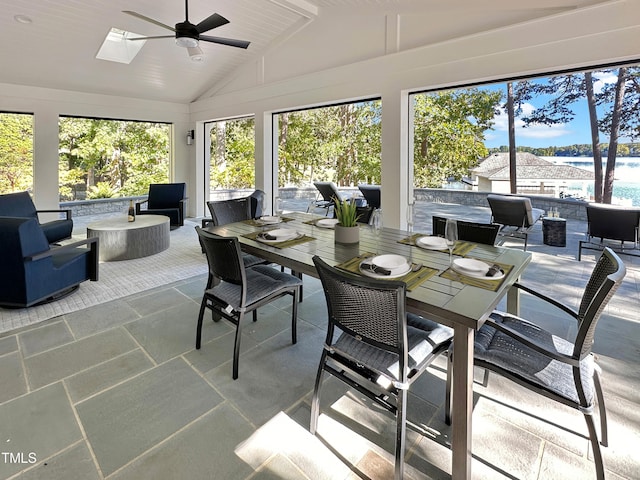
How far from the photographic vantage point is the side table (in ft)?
18.2

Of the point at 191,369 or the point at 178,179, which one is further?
the point at 178,179

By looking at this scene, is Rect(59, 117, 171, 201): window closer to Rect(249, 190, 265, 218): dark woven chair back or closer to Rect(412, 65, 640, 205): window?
Rect(249, 190, 265, 218): dark woven chair back

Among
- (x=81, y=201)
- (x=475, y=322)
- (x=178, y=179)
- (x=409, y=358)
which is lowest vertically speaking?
(x=409, y=358)

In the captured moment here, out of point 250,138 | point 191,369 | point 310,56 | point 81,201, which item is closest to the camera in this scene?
point 191,369

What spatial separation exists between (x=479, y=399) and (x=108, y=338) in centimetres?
264

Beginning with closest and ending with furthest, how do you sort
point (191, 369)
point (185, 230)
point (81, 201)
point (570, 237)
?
point (191, 369)
point (570, 237)
point (185, 230)
point (81, 201)

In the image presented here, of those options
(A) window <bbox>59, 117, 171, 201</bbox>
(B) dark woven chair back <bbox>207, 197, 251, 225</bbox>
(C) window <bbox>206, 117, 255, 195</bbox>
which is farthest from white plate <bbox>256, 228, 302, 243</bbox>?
(C) window <bbox>206, 117, 255, 195</bbox>

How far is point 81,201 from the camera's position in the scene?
7.87 metres

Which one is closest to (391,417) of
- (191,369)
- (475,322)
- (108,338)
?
(475,322)

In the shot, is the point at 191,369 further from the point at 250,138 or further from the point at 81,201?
the point at 250,138

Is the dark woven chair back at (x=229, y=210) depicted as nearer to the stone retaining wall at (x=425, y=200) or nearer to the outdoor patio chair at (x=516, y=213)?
the outdoor patio chair at (x=516, y=213)

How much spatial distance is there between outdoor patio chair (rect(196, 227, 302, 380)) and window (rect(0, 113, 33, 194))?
693 cm

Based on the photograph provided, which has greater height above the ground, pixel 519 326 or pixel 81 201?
pixel 81 201

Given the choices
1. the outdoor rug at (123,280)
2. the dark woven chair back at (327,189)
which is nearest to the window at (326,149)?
the dark woven chair back at (327,189)
